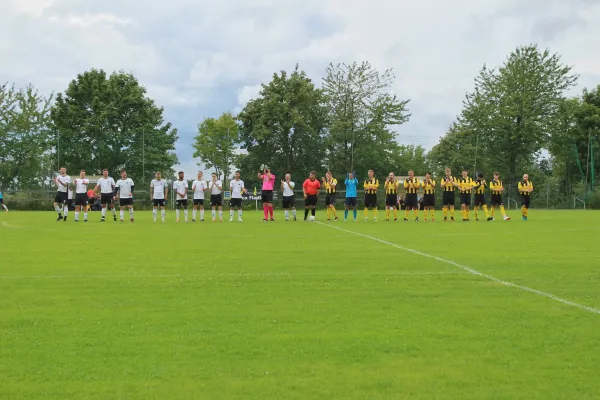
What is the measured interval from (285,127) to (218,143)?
12.5 meters

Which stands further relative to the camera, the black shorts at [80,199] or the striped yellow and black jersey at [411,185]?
the striped yellow and black jersey at [411,185]

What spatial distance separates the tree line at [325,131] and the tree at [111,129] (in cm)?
8

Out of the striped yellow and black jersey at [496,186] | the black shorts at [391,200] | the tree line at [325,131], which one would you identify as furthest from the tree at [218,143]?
the striped yellow and black jersey at [496,186]

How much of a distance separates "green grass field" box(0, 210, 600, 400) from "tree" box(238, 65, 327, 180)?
126 ft

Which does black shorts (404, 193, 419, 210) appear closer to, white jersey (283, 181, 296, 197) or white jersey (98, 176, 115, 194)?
white jersey (283, 181, 296, 197)

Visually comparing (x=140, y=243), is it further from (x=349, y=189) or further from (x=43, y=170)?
Answer: (x=43, y=170)

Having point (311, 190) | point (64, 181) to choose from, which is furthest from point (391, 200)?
point (64, 181)

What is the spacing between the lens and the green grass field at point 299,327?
15.3 feet

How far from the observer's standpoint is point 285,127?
51.7m

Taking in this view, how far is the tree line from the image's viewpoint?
47.9m

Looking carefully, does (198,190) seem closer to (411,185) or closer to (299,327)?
(411,185)

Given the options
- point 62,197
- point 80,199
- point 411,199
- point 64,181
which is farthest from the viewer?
point 411,199

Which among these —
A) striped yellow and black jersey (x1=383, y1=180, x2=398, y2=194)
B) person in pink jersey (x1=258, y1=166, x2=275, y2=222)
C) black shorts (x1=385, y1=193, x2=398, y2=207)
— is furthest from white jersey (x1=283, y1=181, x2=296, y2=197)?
striped yellow and black jersey (x1=383, y1=180, x2=398, y2=194)

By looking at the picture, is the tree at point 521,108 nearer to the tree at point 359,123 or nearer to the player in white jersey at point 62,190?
the tree at point 359,123
